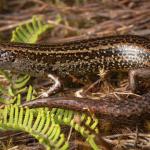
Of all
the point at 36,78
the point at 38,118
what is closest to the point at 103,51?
the point at 36,78

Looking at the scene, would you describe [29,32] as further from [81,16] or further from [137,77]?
[137,77]

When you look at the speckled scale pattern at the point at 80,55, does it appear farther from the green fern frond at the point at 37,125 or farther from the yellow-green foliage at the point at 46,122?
the green fern frond at the point at 37,125

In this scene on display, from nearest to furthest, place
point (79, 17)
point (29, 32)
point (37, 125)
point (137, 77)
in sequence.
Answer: point (37, 125), point (137, 77), point (29, 32), point (79, 17)

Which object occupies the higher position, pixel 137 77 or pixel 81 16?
pixel 81 16

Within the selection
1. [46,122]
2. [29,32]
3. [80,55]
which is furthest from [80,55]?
[46,122]

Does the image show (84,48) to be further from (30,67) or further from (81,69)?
(30,67)

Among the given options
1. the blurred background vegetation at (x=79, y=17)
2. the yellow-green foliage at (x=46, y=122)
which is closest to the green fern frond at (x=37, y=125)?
the yellow-green foliage at (x=46, y=122)

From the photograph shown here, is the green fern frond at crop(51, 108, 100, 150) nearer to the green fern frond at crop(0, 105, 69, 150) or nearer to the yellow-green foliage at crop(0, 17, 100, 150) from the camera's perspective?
the yellow-green foliage at crop(0, 17, 100, 150)
